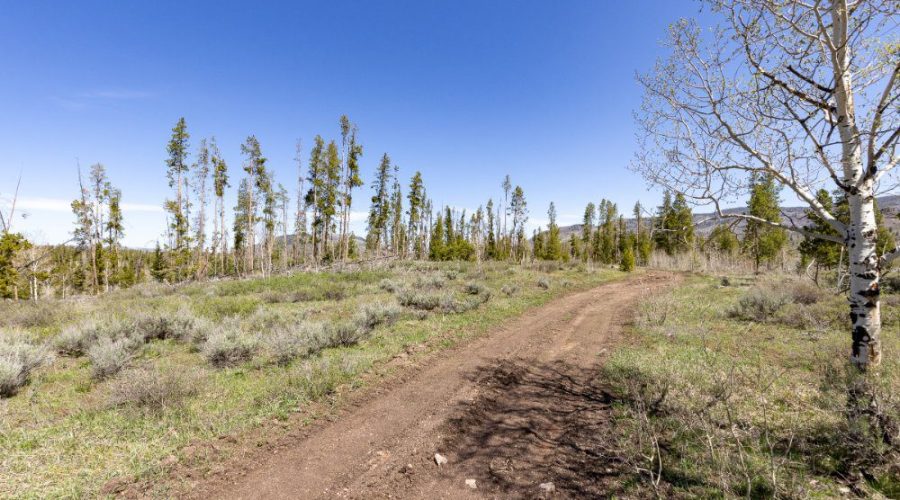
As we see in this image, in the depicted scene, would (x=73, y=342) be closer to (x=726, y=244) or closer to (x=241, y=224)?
(x=241, y=224)

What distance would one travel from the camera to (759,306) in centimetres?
1252

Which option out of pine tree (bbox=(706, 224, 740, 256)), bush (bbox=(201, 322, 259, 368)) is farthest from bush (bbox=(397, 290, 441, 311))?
pine tree (bbox=(706, 224, 740, 256))

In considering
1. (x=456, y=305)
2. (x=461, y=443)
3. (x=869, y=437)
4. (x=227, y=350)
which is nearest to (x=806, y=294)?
(x=869, y=437)

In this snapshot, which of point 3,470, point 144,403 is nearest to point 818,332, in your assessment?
point 144,403

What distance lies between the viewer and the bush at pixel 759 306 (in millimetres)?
12016

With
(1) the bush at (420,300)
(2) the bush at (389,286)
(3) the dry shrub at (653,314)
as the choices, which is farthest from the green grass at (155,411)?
(2) the bush at (389,286)

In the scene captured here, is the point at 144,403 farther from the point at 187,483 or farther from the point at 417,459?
the point at 417,459

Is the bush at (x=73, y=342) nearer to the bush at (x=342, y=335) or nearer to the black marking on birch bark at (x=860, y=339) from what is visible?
the bush at (x=342, y=335)

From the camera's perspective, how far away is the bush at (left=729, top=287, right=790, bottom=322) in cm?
1202

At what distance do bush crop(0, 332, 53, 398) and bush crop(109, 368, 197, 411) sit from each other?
6.80ft

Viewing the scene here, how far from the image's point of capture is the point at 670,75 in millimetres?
6195

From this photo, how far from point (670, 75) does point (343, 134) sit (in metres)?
33.0

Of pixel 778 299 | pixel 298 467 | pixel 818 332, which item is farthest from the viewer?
pixel 778 299

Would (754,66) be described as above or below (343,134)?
below
